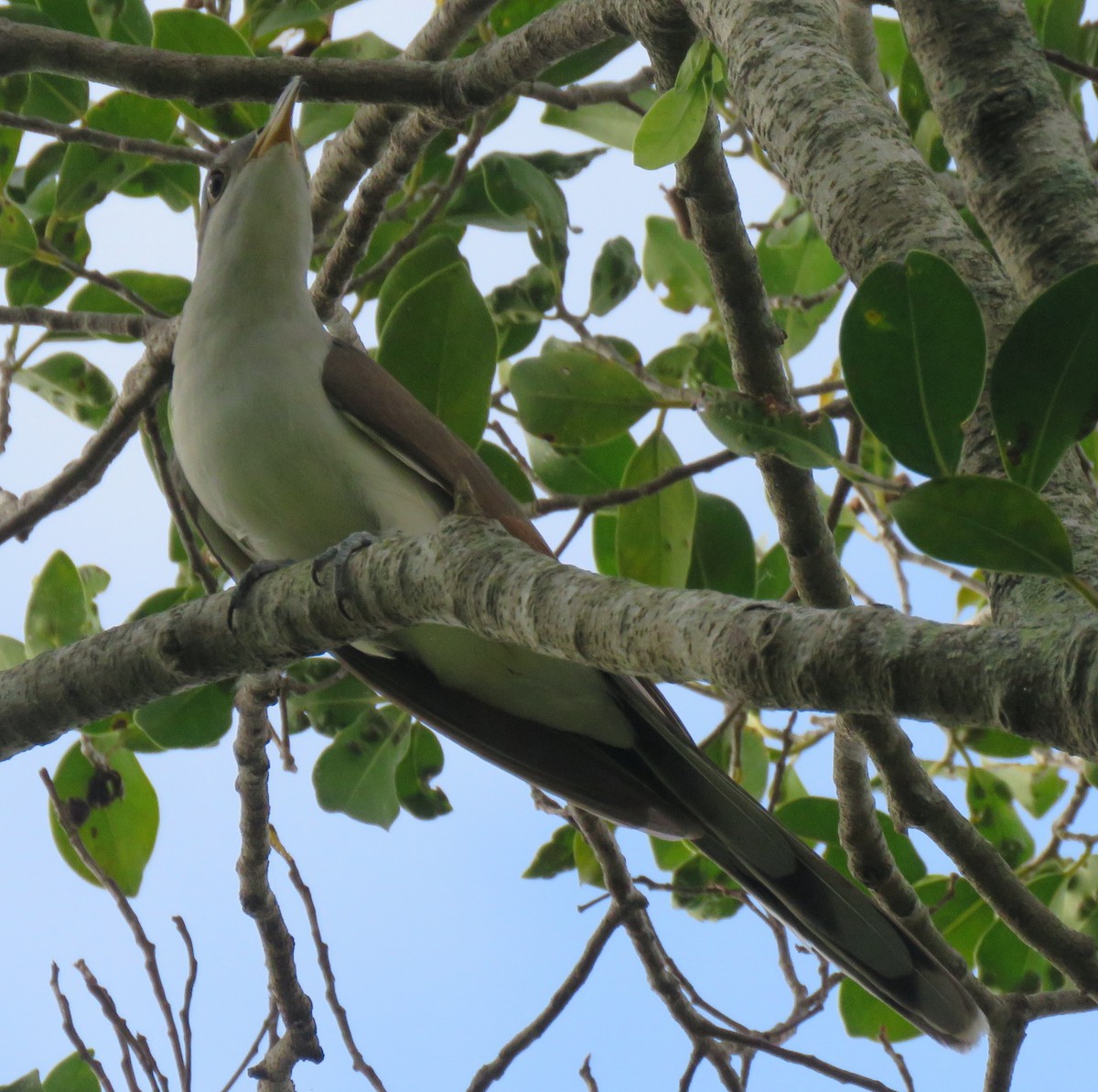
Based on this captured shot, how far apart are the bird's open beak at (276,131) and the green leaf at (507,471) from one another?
0.93m

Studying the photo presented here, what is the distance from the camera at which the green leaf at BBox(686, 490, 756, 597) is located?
2.85m

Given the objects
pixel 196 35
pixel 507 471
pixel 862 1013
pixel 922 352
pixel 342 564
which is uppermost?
pixel 196 35

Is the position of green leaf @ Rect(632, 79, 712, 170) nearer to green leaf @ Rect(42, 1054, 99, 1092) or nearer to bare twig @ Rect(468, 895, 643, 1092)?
bare twig @ Rect(468, 895, 643, 1092)

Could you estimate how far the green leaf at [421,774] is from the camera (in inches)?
135

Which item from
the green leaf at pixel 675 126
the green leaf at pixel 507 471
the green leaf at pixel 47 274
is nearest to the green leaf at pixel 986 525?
the green leaf at pixel 675 126

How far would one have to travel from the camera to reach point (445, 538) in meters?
1.71

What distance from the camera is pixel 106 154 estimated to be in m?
3.22

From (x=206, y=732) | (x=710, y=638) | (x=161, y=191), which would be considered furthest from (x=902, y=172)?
(x=161, y=191)

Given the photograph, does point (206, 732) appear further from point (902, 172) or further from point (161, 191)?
point (902, 172)

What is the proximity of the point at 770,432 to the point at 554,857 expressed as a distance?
241 cm

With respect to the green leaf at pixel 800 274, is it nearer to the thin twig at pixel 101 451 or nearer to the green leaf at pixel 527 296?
the green leaf at pixel 527 296

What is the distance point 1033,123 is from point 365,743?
2466mm

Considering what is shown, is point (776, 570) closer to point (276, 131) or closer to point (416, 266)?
point (416, 266)

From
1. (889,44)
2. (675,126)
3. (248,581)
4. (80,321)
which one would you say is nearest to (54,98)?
(80,321)
